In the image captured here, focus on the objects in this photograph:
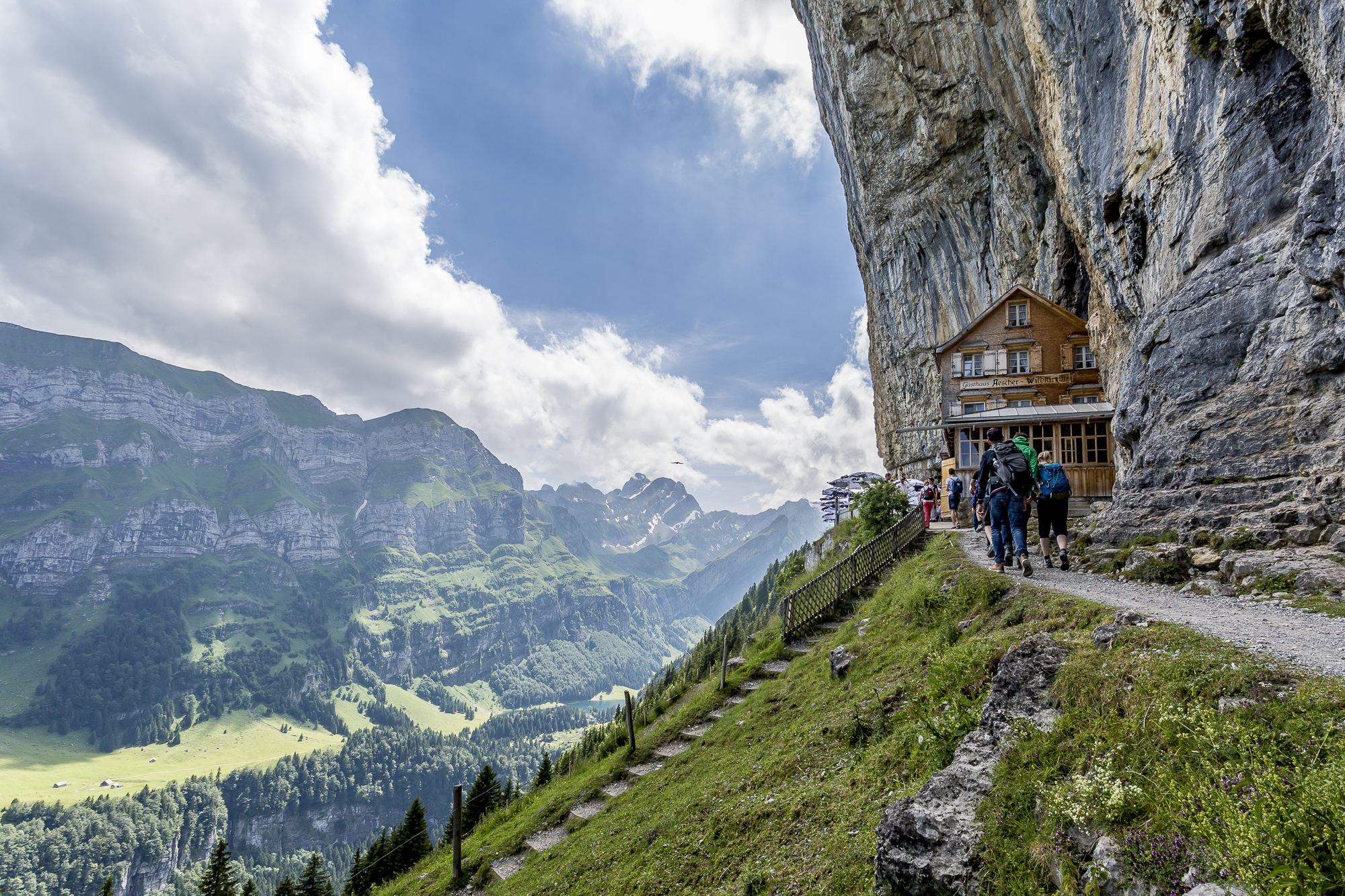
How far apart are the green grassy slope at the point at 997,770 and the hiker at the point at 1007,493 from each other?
1232mm

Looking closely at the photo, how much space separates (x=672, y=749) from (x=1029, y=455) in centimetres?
1227

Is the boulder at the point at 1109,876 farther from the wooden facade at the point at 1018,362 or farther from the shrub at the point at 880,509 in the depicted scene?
the wooden facade at the point at 1018,362

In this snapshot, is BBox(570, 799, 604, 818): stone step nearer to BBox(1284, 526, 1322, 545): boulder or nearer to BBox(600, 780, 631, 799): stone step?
BBox(600, 780, 631, 799): stone step

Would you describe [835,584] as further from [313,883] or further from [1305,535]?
[313,883]

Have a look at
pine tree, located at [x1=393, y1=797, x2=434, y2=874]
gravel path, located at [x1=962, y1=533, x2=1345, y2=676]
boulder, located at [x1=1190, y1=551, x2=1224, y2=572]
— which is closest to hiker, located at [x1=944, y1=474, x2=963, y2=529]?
gravel path, located at [x1=962, y1=533, x2=1345, y2=676]

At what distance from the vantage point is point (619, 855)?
429 inches

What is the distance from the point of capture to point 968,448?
95.6 feet

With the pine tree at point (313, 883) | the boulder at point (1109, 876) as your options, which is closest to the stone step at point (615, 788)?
the boulder at point (1109, 876)

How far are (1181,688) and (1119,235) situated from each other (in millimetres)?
25222

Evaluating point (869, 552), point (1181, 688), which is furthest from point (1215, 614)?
point (869, 552)

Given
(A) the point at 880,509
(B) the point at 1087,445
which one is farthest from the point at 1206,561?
(B) the point at 1087,445

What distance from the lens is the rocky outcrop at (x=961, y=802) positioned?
513 cm

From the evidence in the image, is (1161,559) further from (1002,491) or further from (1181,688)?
(1181,688)

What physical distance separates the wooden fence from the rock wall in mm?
7765
